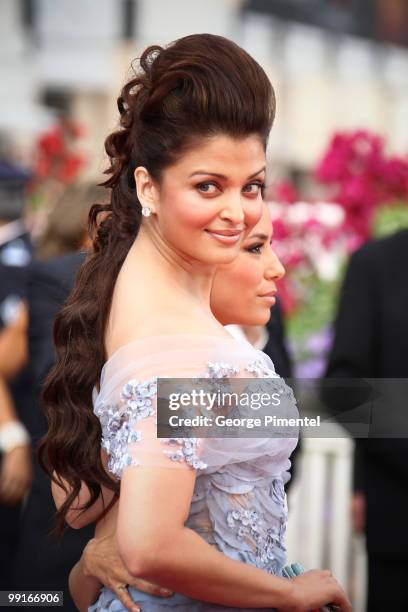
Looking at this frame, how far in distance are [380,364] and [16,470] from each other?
1.23 m

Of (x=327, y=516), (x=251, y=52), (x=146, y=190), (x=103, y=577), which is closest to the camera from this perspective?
(x=146, y=190)

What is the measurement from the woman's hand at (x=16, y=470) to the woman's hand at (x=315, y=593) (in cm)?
193

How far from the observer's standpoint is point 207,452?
141 cm

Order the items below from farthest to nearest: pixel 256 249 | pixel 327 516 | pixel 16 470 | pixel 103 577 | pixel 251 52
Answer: pixel 251 52, pixel 16 470, pixel 327 516, pixel 256 249, pixel 103 577

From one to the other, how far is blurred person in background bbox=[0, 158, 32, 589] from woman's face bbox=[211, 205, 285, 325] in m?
1.57

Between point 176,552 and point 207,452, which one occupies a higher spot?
point 207,452

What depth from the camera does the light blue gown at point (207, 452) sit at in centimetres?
139

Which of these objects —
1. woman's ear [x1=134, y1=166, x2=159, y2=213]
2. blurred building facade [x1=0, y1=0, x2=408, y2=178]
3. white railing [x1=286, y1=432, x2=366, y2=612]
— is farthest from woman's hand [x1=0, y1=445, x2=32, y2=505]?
blurred building facade [x1=0, y1=0, x2=408, y2=178]

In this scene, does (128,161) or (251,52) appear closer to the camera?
(128,161)

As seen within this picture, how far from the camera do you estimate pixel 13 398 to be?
3.61m

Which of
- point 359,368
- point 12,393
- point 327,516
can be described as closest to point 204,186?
point 359,368

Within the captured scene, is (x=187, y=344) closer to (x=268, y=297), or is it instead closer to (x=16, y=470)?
(x=268, y=297)

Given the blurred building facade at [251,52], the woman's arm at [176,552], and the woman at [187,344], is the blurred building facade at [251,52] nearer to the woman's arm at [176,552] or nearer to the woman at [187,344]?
the woman at [187,344]

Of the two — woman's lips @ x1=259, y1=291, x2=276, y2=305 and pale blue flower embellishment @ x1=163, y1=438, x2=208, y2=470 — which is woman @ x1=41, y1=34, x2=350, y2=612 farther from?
woman's lips @ x1=259, y1=291, x2=276, y2=305
